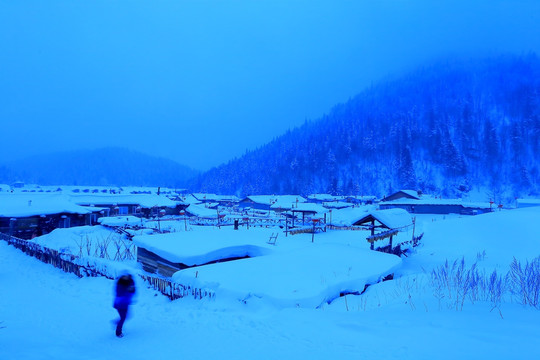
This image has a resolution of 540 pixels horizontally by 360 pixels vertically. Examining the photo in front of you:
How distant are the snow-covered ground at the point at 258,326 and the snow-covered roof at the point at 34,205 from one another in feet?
69.4

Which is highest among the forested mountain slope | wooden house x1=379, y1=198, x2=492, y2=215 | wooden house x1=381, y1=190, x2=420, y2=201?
the forested mountain slope

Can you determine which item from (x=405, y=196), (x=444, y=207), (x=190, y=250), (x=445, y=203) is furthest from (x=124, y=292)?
(x=405, y=196)

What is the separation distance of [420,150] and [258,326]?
131034mm

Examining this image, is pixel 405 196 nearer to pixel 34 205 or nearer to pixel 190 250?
pixel 190 250

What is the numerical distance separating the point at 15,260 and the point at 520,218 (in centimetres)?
3534

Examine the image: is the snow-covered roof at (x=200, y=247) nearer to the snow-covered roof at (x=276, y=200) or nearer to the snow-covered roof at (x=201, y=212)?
the snow-covered roof at (x=201, y=212)

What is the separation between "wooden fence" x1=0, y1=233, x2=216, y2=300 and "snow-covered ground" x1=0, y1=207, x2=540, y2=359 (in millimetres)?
276

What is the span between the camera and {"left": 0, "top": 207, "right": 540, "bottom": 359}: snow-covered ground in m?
5.87

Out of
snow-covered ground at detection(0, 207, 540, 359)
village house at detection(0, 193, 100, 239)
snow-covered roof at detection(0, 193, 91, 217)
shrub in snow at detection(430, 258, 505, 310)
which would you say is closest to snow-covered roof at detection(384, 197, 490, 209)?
village house at detection(0, 193, 100, 239)

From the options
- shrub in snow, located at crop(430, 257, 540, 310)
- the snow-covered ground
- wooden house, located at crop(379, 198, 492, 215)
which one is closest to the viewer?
the snow-covered ground

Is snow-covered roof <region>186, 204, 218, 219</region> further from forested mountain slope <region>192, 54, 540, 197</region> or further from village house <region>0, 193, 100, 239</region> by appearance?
forested mountain slope <region>192, 54, 540, 197</region>

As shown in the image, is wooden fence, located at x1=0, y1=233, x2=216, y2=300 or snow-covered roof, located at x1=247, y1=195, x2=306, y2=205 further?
snow-covered roof, located at x1=247, y1=195, x2=306, y2=205

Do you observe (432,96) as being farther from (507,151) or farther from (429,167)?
(429,167)

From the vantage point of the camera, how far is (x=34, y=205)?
31344 millimetres
